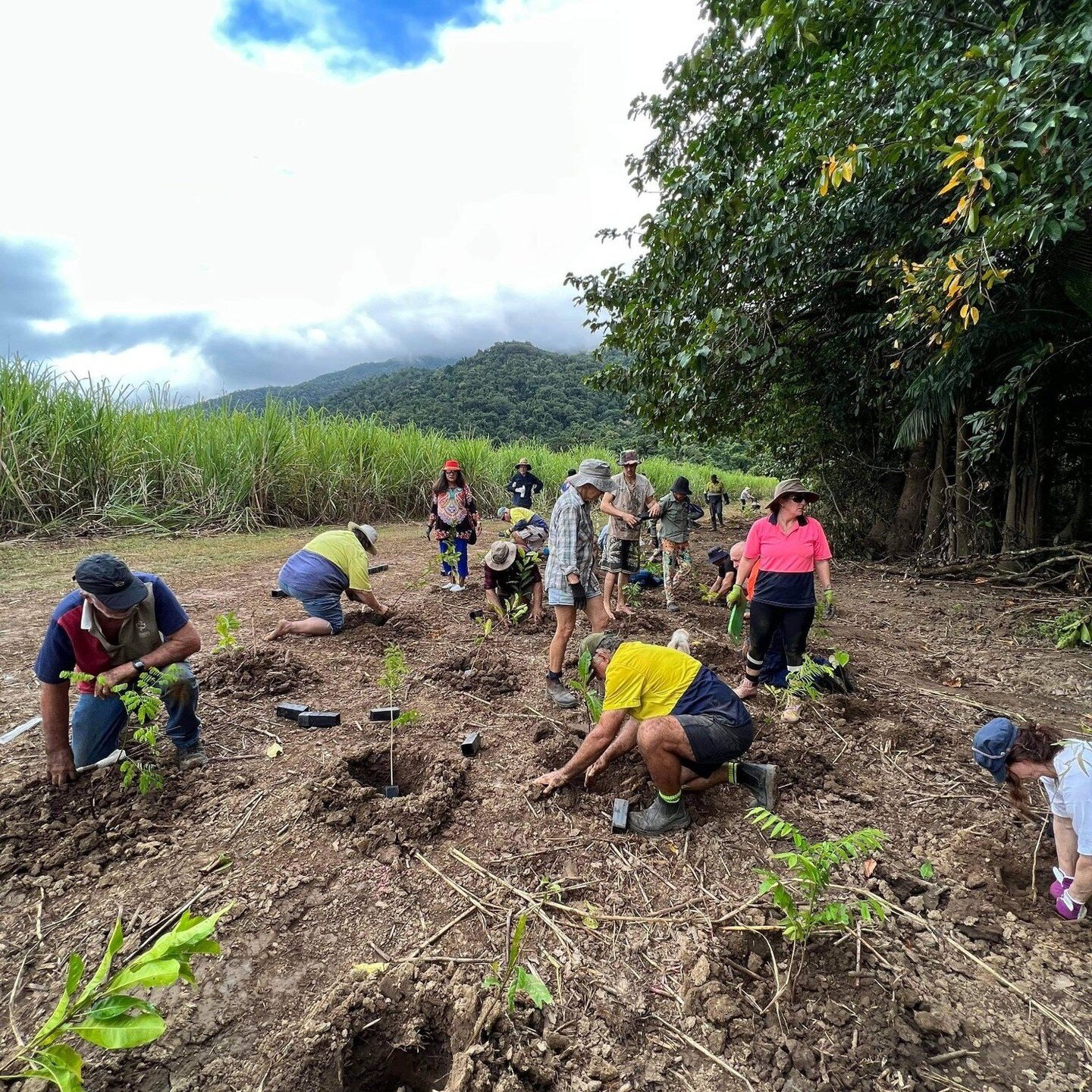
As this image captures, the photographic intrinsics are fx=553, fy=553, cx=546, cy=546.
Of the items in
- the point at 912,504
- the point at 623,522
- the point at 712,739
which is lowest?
the point at 712,739

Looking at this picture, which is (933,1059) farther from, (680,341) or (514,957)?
(680,341)

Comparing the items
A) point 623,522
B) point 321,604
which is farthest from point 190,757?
point 623,522

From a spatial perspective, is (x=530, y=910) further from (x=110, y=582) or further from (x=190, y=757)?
(x=110, y=582)

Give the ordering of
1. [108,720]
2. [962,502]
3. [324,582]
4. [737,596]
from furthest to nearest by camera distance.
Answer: [962,502]
[324,582]
[737,596]
[108,720]

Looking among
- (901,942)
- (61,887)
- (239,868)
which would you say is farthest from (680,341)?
(61,887)

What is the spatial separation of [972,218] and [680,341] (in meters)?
3.78

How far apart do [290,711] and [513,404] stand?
117 feet

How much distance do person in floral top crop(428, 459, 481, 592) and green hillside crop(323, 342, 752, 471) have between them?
2110 cm

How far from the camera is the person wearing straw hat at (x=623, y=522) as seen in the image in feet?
19.9

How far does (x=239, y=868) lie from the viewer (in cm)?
233

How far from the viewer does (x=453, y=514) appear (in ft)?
22.7

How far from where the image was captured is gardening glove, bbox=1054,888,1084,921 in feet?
6.81

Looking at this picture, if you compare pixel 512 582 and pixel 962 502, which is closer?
pixel 512 582

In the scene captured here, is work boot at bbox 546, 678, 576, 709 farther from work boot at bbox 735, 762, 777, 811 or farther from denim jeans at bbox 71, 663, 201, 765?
denim jeans at bbox 71, 663, 201, 765
